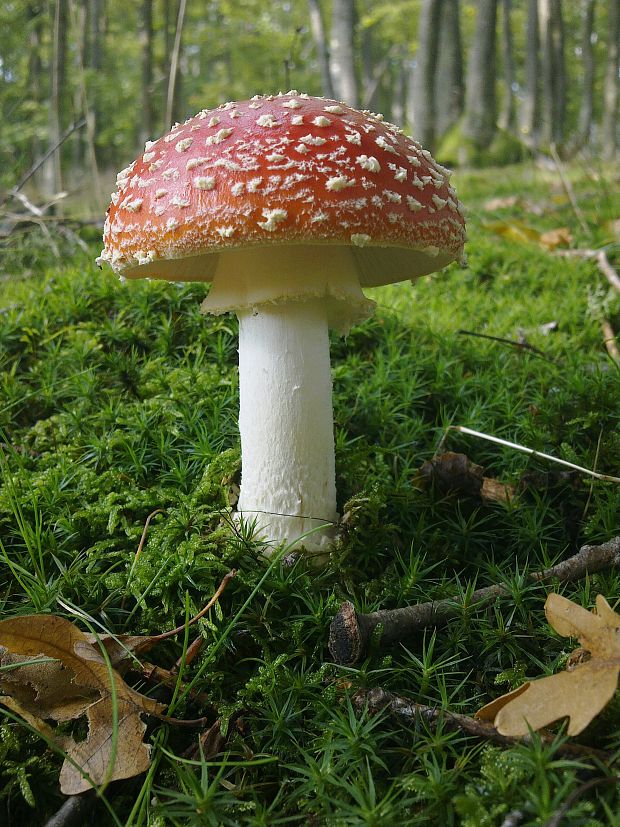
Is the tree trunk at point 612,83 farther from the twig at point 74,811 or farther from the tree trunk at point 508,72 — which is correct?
the twig at point 74,811

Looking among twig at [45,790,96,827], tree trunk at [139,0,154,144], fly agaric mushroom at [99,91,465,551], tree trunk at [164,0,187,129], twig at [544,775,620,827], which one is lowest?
twig at [45,790,96,827]

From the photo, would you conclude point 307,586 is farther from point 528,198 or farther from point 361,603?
point 528,198

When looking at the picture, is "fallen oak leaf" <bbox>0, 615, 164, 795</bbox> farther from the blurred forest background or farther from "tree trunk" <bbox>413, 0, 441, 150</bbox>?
"tree trunk" <bbox>413, 0, 441, 150</bbox>

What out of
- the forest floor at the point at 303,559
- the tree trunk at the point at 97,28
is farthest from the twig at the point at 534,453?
the tree trunk at the point at 97,28

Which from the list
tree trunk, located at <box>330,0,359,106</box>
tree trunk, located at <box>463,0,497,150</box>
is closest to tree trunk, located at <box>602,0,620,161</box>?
tree trunk, located at <box>463,0,497,150</box>

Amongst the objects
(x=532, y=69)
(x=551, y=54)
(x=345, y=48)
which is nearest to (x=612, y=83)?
(x=532, y=69)

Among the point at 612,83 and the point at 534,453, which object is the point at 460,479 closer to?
the point at 534,453

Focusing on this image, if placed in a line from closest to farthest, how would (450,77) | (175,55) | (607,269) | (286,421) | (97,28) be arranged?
(286,421), (607,269), (175,55), (450,77), (97,28)
